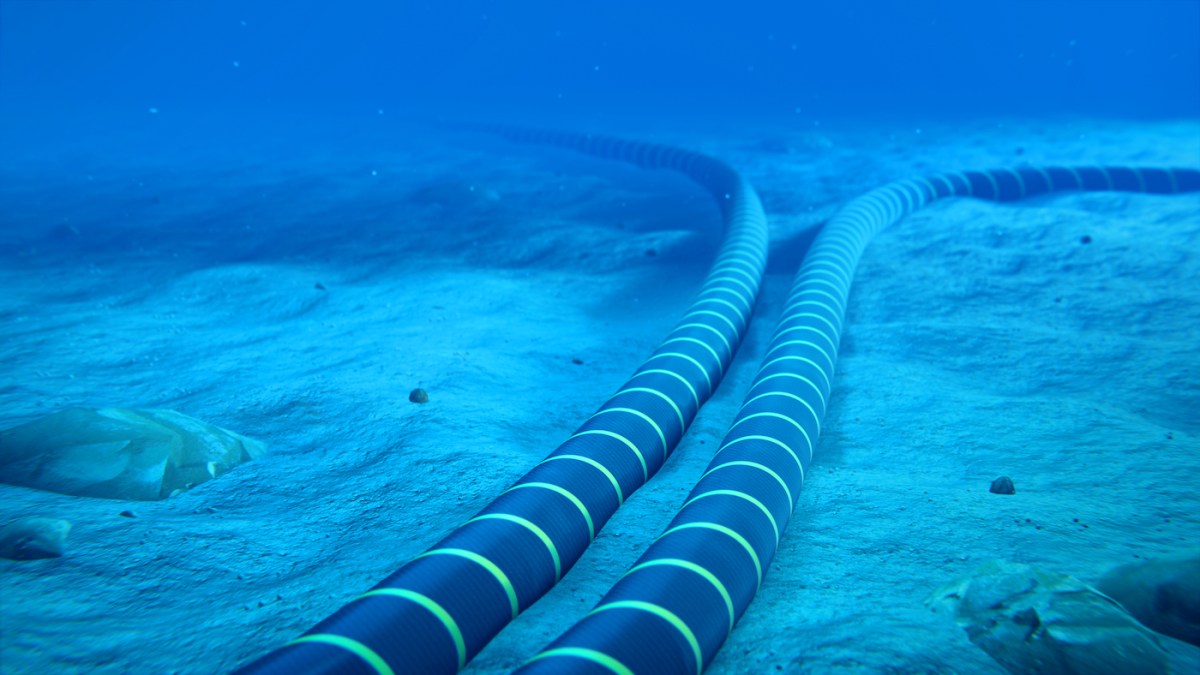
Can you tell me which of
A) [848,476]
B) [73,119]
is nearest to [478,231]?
[848,476]

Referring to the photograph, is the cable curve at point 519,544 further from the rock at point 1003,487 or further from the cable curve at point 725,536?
the rock at point 1003,487

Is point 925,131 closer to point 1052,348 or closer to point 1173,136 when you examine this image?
point 1173,136

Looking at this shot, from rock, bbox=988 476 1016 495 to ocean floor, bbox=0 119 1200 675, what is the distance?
9 centimetres

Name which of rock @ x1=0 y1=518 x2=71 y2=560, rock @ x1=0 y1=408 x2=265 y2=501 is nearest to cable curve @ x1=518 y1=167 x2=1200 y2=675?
rock @ x1=0 y1=518 x2=71 y2=560

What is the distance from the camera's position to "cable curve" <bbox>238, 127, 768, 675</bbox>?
7.51 feet

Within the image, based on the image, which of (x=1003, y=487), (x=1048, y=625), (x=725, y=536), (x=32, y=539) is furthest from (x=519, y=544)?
(x=1003, y=487)

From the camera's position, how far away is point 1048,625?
2193 mm

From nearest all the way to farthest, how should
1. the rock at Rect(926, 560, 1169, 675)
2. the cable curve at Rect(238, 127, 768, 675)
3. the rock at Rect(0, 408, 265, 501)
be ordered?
the rock at Rect(926, 560, 1169, 675)
the cable curve at Rect(238, 127, 768, 675)
the rock at Rect(0, 408, 265, 501)

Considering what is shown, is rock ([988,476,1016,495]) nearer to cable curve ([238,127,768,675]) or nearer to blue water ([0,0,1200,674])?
blue water ([0,0,1200,674])

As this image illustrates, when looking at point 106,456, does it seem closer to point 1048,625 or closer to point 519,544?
point 519,544

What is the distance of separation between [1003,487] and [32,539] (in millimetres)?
5153

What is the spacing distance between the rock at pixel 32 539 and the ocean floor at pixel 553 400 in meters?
0.05

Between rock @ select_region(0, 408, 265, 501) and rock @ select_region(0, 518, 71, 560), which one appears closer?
rock @ select_region(0, 518, 71, 560)

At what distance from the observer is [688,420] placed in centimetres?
445
